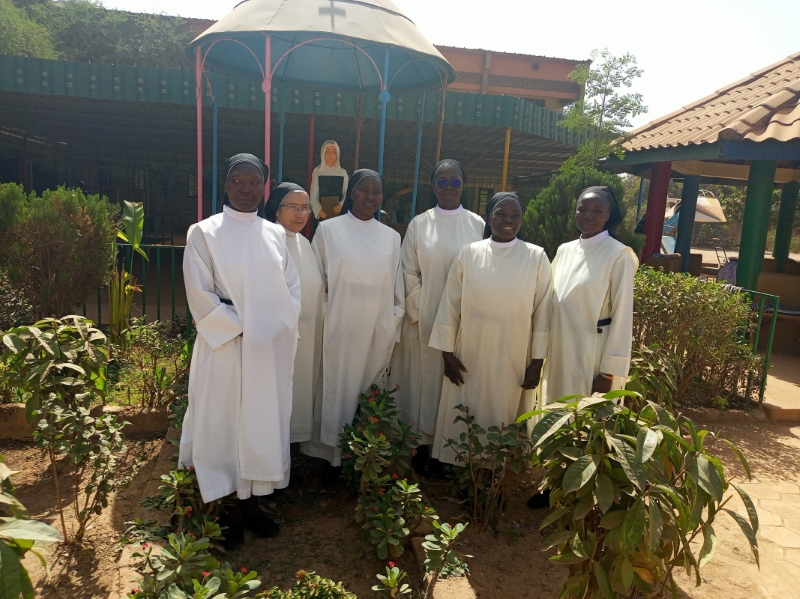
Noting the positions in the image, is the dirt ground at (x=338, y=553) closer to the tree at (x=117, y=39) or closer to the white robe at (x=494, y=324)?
the white robe at (x=494, y=324)

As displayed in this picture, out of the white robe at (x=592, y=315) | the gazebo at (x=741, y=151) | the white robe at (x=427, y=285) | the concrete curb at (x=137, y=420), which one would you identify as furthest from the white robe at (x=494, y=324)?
the gazebo at (x=741, y=151)

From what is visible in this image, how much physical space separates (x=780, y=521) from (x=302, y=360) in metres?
3.01

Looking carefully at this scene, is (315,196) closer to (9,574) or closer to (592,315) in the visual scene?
(592,315)

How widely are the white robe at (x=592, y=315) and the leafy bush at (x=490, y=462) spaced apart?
1.29 ft

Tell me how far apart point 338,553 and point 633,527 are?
5.22ft

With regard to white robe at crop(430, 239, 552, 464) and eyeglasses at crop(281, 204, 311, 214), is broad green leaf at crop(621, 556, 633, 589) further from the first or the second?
eyeglasses at crop(281, 204, 311, 214)

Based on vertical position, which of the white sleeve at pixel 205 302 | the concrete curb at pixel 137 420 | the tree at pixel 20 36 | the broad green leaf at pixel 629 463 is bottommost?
the concrete curb at pixel 137 420

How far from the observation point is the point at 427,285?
3.65 m

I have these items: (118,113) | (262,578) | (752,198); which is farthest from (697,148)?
(118,113)

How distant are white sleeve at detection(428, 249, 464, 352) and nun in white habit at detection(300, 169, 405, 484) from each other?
→ 278 mm

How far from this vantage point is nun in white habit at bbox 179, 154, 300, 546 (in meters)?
2.65

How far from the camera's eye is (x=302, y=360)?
11.3 feet

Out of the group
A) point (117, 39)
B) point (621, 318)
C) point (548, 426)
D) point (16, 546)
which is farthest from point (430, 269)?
point (117, 39)

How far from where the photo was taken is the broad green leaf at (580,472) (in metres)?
1.74
